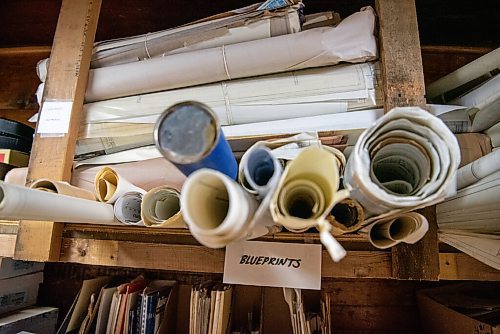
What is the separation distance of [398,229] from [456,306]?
19.5 inches

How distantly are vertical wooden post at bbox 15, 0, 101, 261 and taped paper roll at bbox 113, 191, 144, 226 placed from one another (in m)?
0.22

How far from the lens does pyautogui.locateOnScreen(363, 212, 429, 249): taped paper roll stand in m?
0.56

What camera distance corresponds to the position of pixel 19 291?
3.67 ft

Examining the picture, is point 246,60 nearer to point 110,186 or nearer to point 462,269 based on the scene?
point 110,186

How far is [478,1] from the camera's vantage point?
1.28 m

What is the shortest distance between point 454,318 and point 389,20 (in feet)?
2.11

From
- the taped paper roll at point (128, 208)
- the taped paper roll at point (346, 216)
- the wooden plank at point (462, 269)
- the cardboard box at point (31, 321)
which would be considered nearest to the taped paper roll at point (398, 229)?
the taped paper roll at point (346, 216)

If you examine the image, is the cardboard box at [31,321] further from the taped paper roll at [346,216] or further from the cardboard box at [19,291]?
the taped paper roll at [346,216]

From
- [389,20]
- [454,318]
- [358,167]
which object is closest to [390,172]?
[358,167]

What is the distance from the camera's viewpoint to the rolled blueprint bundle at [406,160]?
495 mm

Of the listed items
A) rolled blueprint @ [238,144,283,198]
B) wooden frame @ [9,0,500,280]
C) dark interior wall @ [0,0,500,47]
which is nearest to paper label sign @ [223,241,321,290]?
wooden frame @ [9,0,500,280]

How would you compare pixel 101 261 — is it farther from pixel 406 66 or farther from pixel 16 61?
pixel 16 61

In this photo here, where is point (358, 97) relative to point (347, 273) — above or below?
above

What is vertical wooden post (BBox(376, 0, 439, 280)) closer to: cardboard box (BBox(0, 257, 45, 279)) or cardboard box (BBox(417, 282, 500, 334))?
cardboard box (BBox(417, 282, 500, 334))
